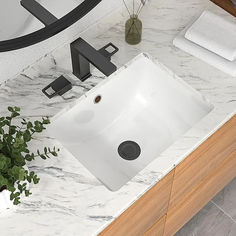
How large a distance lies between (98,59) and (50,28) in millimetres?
194

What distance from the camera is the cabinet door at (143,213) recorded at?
1498mm

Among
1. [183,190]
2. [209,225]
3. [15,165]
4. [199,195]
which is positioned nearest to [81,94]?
[15,165]

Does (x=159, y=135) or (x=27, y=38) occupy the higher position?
(x=27, y=38)

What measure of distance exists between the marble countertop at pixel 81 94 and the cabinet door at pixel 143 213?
66 millimetres

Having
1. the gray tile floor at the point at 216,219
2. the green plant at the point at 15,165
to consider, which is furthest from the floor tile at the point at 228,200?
the green plant at the point at 15,165

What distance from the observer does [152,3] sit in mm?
1852

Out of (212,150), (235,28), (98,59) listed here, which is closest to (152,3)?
(235,28)

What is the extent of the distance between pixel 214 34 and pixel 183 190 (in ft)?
1.75

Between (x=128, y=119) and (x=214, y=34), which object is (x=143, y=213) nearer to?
(x=128, y=119)

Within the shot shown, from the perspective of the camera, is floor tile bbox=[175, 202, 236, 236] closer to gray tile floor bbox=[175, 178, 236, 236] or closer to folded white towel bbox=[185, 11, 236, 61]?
gray tile floor bbox=[175, 178, 236, 236]

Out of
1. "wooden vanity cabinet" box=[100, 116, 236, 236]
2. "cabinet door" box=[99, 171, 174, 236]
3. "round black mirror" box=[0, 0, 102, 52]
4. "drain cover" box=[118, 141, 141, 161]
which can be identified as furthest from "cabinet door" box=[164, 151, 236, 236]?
"round black mirror" box=[0, 0, 102, 52]

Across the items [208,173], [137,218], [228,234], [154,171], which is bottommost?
[228,234]

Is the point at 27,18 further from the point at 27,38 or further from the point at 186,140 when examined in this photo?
the point at 186,140

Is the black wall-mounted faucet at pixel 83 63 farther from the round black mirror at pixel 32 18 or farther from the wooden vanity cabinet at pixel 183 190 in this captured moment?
the wooden vanity cabinet at pixel 183 190
